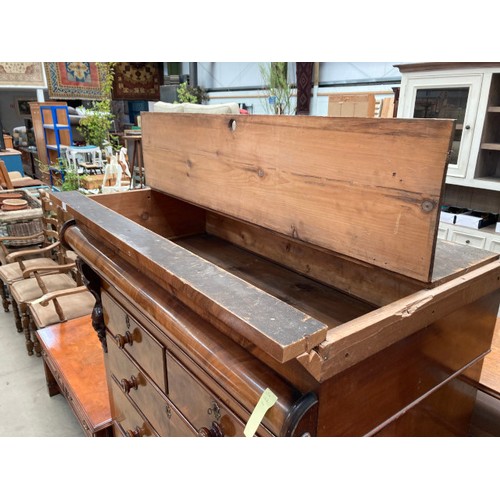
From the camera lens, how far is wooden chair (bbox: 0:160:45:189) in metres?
5.31

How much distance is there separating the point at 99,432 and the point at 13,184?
16.8 ft

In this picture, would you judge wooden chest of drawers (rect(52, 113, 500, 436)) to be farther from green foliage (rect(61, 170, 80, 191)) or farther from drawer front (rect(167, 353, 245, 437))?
green foliage (rect(61, 170, 80, 191))

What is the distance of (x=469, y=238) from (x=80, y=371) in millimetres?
2558

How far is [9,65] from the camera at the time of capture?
234 inches

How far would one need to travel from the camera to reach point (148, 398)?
1077mm

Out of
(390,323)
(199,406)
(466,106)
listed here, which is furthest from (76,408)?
(466,106)

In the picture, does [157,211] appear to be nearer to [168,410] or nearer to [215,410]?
[168,410]

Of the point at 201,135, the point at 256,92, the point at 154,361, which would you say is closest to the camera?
the point at 154,361

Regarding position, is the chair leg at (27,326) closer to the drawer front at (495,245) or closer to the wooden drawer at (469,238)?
the wooden drawer at (469,238)

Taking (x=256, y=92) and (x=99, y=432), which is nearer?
(x=99, y=432)

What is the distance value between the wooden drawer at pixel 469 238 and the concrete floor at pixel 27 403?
263cm

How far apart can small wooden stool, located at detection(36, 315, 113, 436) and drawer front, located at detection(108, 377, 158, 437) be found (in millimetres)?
190

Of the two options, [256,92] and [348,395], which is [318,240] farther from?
[256,92]

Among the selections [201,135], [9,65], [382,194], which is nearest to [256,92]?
[9,65]
